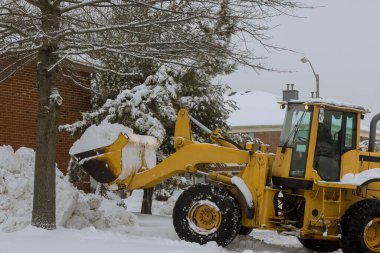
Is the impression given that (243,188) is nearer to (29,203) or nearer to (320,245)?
(320,245)

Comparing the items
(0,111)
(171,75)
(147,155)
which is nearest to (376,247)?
(147,155)

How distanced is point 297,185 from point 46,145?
4.11 m

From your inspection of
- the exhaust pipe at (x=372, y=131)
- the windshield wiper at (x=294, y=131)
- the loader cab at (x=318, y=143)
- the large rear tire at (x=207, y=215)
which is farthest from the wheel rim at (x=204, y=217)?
the exhaust pipe at (x=372, y=131)

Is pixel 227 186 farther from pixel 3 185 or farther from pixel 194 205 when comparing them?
pixel 3 185

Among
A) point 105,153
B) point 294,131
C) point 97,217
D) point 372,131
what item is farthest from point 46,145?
point 372,131

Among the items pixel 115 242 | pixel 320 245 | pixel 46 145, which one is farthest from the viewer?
pixel 320 245

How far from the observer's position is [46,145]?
947cm

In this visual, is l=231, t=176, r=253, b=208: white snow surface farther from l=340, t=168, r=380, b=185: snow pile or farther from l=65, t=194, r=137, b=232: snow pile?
l=65, t=194, r=137, b=232: snow pile

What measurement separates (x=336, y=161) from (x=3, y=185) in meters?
5.87

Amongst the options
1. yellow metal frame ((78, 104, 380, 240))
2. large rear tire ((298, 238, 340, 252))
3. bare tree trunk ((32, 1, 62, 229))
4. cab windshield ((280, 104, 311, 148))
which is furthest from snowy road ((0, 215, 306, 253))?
cab windshield ((280, 104, 311, 148))

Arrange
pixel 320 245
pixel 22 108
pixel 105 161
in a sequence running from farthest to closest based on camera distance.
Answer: pixel 22 108
pixel 320 245
pixel 105 161

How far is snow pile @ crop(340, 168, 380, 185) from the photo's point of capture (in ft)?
30.4

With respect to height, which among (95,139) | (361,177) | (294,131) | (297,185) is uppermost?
(294,131)

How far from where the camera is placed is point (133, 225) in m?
11.4
